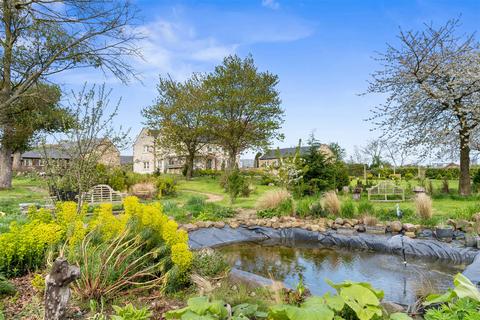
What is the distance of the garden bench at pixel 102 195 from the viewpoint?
12912 millimetres

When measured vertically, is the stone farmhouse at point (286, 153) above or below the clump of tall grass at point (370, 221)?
above

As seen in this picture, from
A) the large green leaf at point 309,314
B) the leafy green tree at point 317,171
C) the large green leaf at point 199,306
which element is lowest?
the large green leaf at point 199,306

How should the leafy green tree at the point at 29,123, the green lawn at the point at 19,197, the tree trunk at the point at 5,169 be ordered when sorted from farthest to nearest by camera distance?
the tree trunk at the point at 5,169 → the leafy green tree at the point at 29,123 → the green lawn at the point at 19,197

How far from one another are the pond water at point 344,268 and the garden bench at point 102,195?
725 centimetres

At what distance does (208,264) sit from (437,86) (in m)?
13.4

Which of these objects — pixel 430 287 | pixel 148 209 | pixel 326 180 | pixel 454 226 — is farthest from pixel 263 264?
pixel 326 180

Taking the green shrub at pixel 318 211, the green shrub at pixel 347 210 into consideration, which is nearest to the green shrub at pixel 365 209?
the green shrub at pixel 347 210

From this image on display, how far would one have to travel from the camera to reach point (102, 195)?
43.9ft

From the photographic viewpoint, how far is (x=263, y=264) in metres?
6.35

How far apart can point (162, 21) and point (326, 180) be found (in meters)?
9.02

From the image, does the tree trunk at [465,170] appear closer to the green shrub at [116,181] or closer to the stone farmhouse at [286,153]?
the stone farmhouse at [286,153]

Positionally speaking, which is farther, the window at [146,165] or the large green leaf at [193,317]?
the window at [146,165]

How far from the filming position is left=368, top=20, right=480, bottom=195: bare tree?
12.9 m

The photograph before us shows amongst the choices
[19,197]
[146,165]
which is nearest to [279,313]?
[19,197]
